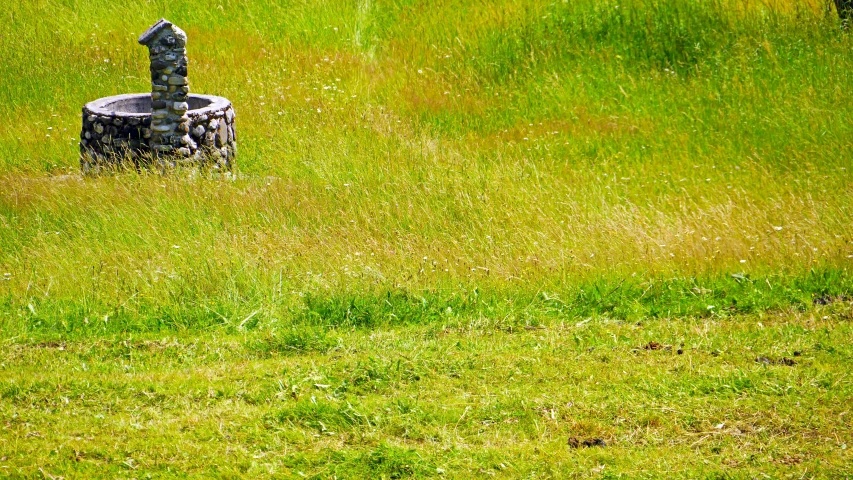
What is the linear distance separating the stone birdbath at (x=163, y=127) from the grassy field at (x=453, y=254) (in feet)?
1.27

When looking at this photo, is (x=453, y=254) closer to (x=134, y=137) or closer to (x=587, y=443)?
(x=587, y=443)

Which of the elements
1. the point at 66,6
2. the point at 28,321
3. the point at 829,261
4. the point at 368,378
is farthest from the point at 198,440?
the point at 66,6

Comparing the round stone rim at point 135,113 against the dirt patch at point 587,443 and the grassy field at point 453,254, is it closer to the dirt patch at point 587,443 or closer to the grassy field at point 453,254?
the grassy field at point 453,254

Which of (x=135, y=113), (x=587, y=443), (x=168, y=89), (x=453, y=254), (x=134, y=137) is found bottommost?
(x=453, y=254)

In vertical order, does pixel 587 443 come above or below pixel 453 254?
above

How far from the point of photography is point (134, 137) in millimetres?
10844

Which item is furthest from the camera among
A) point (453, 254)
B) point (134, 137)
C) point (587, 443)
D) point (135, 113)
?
point (135, 113)

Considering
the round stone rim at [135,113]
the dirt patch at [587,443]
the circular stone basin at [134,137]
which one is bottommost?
the dirt patch at [587,443]

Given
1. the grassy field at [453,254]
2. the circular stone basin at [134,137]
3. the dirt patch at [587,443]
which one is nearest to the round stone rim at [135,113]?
the circular stone basin at [134,137]

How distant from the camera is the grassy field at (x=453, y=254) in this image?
4961mm

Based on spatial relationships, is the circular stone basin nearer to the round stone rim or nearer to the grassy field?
the round stone rim

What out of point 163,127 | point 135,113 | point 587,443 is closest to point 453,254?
point 587,443

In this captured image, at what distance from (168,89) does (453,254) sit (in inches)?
171

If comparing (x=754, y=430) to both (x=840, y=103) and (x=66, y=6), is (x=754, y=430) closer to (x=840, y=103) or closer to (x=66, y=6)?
(x=840, y=103)
